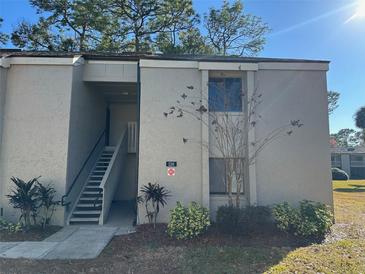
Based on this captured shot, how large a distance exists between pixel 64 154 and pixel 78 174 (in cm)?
125

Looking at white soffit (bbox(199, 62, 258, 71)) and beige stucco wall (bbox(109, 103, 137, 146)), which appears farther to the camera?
beige stucco wall (bbox(109, 103, 137, 146))

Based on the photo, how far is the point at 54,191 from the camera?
8.35m

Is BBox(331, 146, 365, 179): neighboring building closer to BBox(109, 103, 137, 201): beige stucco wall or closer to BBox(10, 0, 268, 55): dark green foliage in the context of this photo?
BBox(10, 0, 268, 55): dark green foliage

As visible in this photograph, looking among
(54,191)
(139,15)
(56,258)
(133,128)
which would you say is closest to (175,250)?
(56,258)

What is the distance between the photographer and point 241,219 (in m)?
7.51

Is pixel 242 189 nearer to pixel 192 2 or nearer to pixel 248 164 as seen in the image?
pixel 248 164

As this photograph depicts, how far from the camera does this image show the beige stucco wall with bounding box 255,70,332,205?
29.2 feet

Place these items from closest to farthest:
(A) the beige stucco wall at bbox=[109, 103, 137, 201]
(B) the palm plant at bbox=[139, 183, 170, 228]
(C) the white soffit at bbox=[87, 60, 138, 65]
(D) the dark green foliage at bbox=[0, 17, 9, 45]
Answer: (B) the palm plant at bbox=[139, 183, 170, 228] → (C) the white soffit at bbox=[87, 60, 138, 65] → (A) the beige stucco wall at bbox=[109, 103, 137, 201] → (D) the dark green foliage at bbox=[0, 17, 9, 45]

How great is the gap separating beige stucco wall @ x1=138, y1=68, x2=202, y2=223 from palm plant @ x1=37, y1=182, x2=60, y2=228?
272 cm

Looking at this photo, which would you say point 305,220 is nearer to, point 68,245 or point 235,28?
point 68,245

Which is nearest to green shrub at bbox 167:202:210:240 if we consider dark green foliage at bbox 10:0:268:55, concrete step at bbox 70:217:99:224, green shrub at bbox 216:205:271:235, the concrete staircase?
green shrub at bbox 216:205:271:235

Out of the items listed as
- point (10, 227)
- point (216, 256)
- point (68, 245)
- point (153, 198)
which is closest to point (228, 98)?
point (153, 198)

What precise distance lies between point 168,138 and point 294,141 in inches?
172

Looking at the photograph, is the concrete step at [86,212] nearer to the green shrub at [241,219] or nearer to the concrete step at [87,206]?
the concrete step at [87,206]
